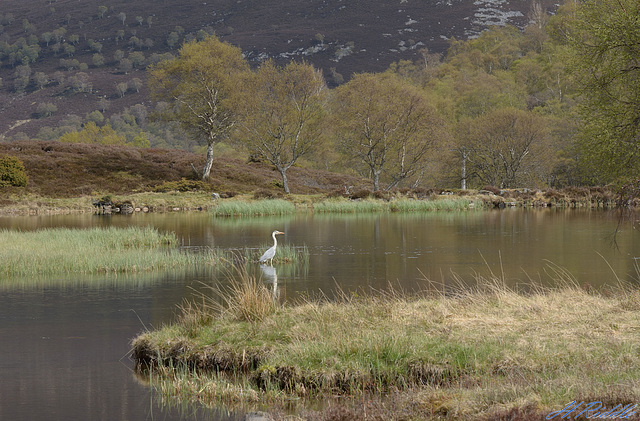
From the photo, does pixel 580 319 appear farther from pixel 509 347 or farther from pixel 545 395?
pixel 545 395

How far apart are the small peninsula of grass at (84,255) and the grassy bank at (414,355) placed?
10.7 m

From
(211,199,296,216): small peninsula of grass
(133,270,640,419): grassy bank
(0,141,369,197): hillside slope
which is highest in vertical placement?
(133,270,640,419): grassy bank

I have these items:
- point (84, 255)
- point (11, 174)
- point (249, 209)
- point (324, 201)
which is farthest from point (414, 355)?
point (11, 174)

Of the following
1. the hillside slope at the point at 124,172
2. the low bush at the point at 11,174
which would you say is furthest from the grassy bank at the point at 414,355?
the low bush at the point at 11,174

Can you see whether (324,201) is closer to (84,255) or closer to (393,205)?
(393,205)

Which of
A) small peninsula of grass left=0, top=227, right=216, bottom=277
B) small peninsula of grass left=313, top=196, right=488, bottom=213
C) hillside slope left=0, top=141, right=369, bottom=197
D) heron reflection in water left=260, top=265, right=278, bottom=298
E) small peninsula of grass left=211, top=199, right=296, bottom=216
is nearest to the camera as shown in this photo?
heron reflection in water left=260, top=265, right=278, bottom=298

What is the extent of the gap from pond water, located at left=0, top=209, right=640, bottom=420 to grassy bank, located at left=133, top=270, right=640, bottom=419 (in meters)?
0.95

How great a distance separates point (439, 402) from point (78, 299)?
41.5 feet

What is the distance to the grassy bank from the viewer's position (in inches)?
310

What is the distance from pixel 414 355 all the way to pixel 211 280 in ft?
38.8

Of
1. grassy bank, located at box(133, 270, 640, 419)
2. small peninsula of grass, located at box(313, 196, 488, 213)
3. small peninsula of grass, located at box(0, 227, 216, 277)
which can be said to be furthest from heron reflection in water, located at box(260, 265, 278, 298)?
small peninsula of grass, located at box(313, 196, 488, 213)

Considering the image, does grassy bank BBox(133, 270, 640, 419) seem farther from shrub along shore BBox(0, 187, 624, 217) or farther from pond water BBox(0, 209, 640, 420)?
shrub along shore BBox(0, 187, 624, 217)

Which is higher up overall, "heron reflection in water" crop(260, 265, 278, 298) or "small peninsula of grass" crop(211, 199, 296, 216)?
"heron reflection in water" crop(260, 265, 278, 298)

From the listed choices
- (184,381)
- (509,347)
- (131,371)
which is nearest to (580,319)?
(509,347)
